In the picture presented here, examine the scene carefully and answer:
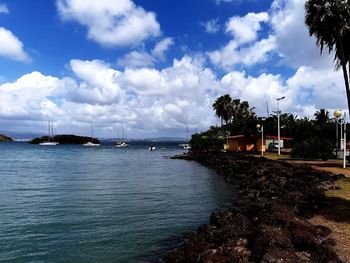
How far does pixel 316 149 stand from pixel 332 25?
17160mm

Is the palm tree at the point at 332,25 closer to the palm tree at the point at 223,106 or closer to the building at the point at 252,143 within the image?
the building at the point at 252,143

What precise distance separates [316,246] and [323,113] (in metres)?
102

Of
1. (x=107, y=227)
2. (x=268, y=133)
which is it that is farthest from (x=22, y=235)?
(x=268, y=133)

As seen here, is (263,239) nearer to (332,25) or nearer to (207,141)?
(332,25)

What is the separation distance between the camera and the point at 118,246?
48.7 ft

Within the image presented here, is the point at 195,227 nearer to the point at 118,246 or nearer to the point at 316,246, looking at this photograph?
the point at 118,246

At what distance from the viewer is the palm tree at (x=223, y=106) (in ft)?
364

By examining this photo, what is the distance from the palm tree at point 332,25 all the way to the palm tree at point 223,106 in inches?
3019

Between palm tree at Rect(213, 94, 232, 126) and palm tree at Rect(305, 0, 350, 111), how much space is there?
3019 inches

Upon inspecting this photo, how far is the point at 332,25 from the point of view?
1278 inches

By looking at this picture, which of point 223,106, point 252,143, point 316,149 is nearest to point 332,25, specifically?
point 316,149

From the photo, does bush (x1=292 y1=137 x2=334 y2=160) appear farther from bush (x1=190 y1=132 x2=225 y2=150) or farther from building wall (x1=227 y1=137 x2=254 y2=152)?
bush (x1=190 y1=132 x2=225 y2=150)

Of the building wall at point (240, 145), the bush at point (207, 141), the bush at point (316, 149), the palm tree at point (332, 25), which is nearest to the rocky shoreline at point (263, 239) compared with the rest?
the palm tree at point (332, 25)

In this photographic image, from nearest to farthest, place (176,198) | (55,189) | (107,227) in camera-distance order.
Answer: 1. (107,227)
2. (176,198)
3. (55,189)
